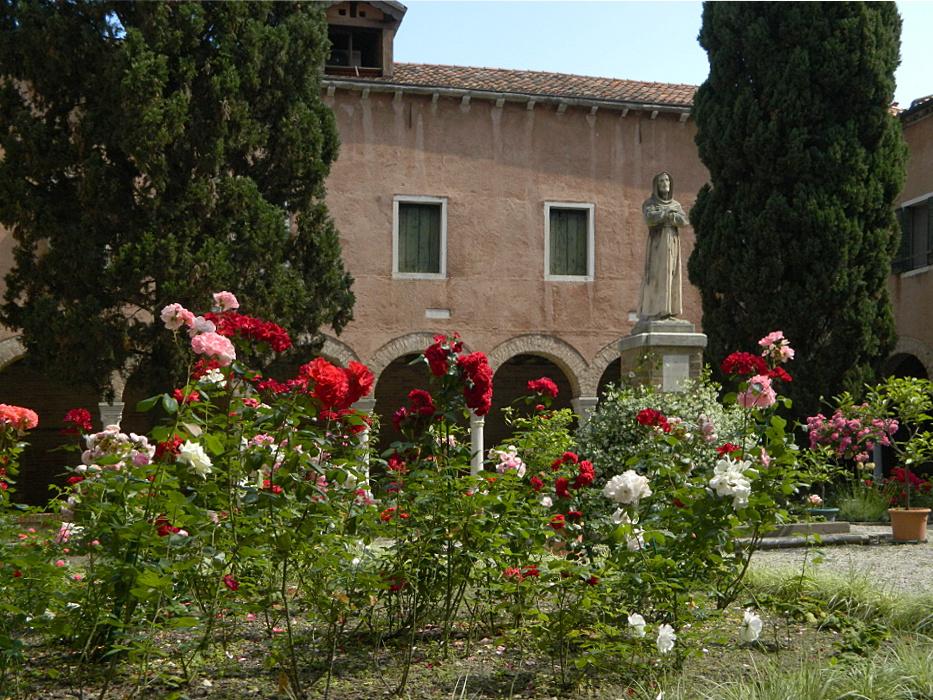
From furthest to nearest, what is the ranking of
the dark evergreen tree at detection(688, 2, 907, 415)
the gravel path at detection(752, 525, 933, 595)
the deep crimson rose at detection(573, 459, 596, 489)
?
the dark evergreen tree at detection(688, 2, 907, 415)
the gravel path at detection(752, 525, 933, 595)
the deep crimson rose at detection(573, 459, 596, 489)

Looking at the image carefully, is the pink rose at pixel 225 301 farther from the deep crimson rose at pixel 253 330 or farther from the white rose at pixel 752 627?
the white rose at pixel 752 627

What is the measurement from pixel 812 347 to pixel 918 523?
15.5 feet

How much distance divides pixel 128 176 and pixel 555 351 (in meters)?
7.98

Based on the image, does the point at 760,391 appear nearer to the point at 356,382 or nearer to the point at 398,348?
the point at 356,382

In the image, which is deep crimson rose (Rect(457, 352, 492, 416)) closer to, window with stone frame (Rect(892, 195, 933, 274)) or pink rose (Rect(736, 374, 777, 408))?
pink rose (Rect(736, 374, 777, 408))

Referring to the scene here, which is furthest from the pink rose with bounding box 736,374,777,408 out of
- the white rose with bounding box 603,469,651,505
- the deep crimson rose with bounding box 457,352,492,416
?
the deep crimson rose with bounding box 457,352,492,416

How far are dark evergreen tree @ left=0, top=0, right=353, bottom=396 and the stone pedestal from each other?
4480 mm

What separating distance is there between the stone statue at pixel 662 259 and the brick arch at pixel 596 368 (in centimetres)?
604

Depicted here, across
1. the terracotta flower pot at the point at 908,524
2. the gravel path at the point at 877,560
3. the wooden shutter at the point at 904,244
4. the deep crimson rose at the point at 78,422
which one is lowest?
the gravel path at the point at 877,560

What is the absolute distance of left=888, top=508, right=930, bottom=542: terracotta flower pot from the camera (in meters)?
9.59

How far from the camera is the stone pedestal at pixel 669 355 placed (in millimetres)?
10539

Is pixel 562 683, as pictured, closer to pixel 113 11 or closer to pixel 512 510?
pixel 512 510

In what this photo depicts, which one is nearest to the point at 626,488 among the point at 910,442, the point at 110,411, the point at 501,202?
the point at 910,442

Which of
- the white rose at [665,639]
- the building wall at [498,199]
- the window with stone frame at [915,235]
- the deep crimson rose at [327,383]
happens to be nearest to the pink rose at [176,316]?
the deep crimson rose at [327,383]
